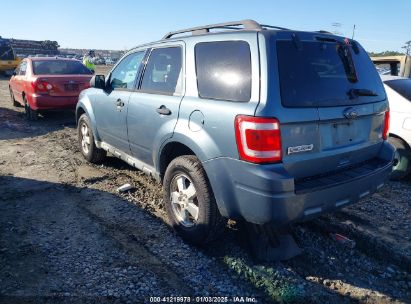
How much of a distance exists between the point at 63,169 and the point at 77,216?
1.92m

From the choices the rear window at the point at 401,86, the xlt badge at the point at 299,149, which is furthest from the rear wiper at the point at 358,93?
the rear window at the point at 401,86

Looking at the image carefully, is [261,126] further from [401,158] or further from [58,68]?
[58,68]

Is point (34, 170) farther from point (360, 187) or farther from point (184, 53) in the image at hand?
point (360, 187)

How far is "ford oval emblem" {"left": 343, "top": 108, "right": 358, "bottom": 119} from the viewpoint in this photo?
3081 mm

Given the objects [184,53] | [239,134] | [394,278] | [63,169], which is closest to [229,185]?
[239,134]

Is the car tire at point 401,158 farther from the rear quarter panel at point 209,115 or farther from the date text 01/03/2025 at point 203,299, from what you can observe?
the date text 01/03/2025 at point 203,299

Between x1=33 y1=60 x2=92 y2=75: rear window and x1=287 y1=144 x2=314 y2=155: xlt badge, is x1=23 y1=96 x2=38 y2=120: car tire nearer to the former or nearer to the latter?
x1=33 y1=60 x2=92 y2=75: rear window

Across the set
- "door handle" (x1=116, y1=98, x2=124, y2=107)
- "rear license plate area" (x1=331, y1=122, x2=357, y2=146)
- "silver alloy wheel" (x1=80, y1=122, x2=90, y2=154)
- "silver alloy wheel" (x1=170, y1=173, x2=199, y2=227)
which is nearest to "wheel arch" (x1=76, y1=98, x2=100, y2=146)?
"silver alloy wheel" (x1=80, y1=122, x2=90, y2=154)

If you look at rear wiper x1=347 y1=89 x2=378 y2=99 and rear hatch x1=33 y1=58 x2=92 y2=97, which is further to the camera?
rear hatch x1=33 y1=58 x2=92 y2=97

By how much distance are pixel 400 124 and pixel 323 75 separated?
117 inches

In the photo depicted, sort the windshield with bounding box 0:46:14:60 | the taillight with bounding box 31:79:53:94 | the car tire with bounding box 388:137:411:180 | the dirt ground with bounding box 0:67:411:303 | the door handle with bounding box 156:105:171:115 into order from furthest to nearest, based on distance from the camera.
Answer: the windshield with bounding box 0:46:14:60
the taillight with bounding box 31:79:53:94
the car tire with bounding box 388:137:411:180
the door handle with bounding box 156:105:171:115
the dirt ground with bounding box 0:67:411:303

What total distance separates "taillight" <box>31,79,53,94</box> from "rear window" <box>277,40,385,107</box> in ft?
24.7

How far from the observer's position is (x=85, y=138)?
6.11 m

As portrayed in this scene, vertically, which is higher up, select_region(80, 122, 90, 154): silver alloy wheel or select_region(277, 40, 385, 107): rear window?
select_region(277, 40, 385, 107): rear window
